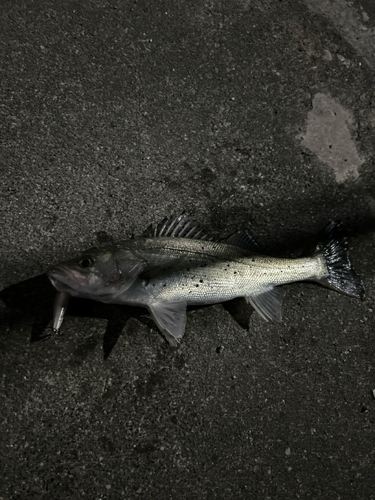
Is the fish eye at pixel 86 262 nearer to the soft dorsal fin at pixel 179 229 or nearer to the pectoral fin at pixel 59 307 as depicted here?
the pectoral fin at pixel 59 307

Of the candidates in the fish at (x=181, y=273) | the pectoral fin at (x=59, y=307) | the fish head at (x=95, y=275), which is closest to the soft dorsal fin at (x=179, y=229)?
the fish at (x=181, y=273)

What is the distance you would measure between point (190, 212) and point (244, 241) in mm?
572

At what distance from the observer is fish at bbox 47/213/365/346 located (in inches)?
107

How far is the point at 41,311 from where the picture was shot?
3.05m

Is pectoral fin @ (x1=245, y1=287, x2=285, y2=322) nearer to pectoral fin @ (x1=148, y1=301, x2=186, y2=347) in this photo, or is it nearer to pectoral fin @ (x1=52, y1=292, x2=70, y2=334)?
pectoral fin @ (x1=148, y1=301, x2=186, y2=347)

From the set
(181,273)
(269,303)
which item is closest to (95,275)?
(181,273)

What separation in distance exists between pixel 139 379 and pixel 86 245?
1.21 m

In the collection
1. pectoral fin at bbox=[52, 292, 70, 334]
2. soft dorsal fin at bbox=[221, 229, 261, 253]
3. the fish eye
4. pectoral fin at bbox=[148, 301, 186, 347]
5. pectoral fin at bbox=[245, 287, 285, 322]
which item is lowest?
pectoral fin at bbox=[52, 292, 70, 334]

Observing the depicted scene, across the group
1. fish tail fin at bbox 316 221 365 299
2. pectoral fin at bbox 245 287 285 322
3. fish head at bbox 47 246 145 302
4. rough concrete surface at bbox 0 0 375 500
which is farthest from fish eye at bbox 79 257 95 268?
fish tail fin at bbox 316 221 365 299

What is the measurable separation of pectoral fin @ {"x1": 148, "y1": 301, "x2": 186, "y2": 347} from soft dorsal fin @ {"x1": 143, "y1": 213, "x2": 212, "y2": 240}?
0.56 meters

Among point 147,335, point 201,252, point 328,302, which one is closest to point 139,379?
point 147,335

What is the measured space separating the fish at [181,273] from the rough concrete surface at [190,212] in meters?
0.26

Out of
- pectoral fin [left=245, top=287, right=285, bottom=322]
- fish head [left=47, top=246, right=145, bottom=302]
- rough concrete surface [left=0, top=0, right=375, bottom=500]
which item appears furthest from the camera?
pectoral fin [left=245, top=287, right=285, bottom=322]

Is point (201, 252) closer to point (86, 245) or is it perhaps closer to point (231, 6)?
point (86, 245)
